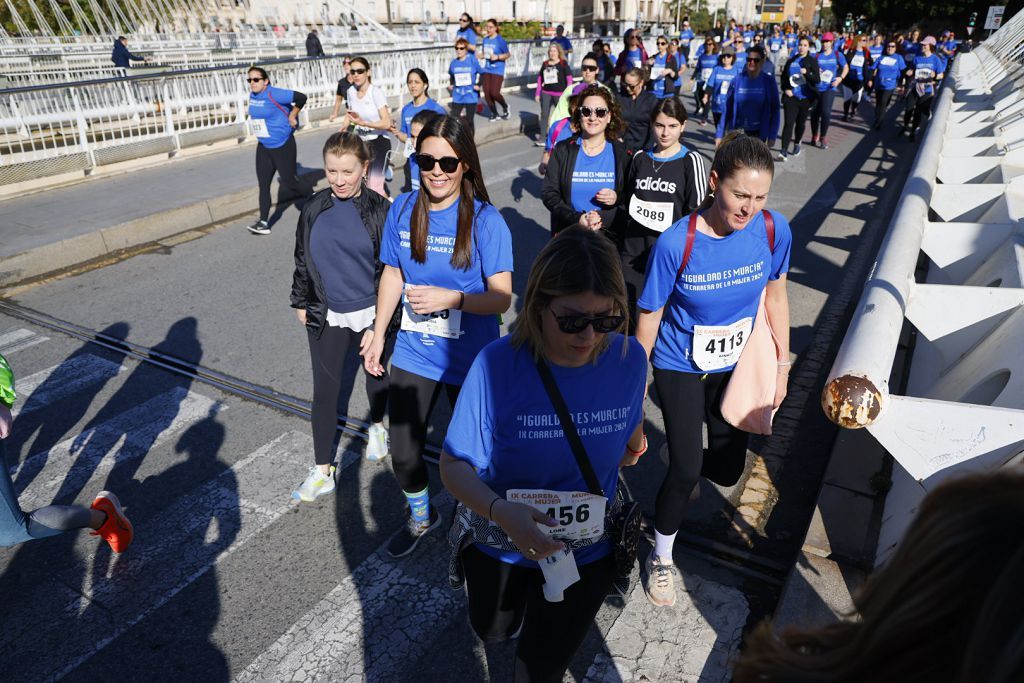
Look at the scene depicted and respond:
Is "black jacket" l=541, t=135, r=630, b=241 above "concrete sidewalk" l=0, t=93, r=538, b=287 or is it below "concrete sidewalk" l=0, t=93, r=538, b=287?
above

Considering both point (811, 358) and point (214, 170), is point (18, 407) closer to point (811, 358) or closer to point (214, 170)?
point (811, 358)

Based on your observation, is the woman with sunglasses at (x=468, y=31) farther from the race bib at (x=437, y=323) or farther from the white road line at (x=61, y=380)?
the race bib at (x=437, y=323)

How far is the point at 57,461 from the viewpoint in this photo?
4508 millimetres

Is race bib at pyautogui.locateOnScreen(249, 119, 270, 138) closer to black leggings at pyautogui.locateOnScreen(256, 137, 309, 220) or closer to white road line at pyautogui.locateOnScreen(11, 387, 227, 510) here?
black leggings at pyautogui.locateOnScreen(256, 137, 309, 220)

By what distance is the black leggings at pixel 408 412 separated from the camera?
3445mm

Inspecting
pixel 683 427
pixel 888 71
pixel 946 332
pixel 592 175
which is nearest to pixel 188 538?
pixel 683 427

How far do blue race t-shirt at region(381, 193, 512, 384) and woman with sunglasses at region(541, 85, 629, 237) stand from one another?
5.92 feet

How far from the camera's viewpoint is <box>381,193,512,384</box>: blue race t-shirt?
3.35m

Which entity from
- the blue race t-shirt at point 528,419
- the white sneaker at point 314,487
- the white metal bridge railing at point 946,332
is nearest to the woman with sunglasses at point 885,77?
the white metal bridge railing at point 946,332

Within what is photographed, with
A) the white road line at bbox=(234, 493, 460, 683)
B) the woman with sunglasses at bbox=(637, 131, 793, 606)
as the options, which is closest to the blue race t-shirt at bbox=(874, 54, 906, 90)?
the woman with sunglasses at bbox=(637, 131, 793, 606)

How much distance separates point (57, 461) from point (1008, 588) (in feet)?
16.4

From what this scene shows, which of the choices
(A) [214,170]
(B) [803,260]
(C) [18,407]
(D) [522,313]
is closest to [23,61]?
(A) [214,170]

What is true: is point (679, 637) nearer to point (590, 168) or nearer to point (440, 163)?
point (440, 163)

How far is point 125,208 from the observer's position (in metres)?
9.70
